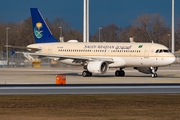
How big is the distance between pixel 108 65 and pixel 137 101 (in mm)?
23404

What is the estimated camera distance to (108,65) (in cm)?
4797

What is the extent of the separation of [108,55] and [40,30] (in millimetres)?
8707

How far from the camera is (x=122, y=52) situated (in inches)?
1889

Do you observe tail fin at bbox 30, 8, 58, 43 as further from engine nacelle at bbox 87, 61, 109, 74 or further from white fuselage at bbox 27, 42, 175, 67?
engine nacelle at bbox 87, 61, 109, 74

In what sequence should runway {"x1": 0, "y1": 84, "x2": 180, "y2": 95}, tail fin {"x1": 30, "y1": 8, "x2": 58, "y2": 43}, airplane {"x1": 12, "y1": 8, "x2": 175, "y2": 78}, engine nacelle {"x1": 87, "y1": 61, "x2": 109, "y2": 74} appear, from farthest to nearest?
tail fin {"x1": 30, "y1": 8, "x2": 58, "y2": 43}, airplane {"x1": 12, "y1": 8, "x2": 175, "y2": 78}, engine nacelle {"x1": 87, "y1": 61, "x2": 109, "y2": 74}, runway {"x1": 0, "y1": 84, "x2": 180, "y2": 95}

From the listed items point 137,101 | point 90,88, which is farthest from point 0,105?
point 90,88

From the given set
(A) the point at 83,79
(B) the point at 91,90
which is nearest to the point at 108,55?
(A) the point at 83,79

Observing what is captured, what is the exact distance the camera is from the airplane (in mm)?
46625

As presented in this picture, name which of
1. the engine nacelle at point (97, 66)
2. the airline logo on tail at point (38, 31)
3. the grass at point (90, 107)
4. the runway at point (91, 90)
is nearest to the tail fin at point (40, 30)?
the airline logo on tail at point (38, 31)

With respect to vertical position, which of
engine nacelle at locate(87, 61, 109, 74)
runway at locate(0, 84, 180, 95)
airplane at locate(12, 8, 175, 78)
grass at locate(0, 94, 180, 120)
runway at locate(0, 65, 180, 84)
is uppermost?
airplane at locate(12, 8, 175, 78)

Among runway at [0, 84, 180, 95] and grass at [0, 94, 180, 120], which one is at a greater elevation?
runway at [0, 84, 180, 95]

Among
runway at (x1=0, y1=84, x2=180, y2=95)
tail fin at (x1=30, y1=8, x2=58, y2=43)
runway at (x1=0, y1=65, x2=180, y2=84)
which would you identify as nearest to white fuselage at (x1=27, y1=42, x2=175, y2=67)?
runway at (x1=0, y1=65, x2=180, y2=84)

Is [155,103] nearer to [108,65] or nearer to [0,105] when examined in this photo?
[0,105]

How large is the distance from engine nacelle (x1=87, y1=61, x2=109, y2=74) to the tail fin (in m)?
7.86
